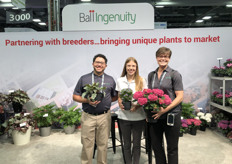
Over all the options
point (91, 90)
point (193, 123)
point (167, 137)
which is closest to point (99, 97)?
point (91, 90)

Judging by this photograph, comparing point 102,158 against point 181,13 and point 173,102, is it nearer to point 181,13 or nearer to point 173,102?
point 173,102

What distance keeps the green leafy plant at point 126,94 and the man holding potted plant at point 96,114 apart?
210mm

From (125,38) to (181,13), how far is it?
6.74 m

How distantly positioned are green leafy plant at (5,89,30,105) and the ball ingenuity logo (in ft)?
6.64

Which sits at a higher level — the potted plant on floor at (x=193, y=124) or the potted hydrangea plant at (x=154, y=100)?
the potted hydrangea plant at (x=154, y=100)

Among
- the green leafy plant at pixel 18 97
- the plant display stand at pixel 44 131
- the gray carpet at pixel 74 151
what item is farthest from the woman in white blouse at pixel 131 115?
the green leafy plant at pixel 18 97

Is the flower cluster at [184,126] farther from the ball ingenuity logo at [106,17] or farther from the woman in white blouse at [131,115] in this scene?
the ball ingenuity logo at [106,17]

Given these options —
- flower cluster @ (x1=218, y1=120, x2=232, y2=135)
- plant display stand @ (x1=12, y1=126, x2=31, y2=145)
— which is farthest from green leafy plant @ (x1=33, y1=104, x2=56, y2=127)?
flower cluster @ (x1=218, y1=120, x2=232, y2=135)

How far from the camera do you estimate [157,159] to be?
2.30 meters

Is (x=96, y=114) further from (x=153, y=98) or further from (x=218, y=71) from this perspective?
(x=218, y=71)

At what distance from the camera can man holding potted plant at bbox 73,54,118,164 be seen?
7.53ft

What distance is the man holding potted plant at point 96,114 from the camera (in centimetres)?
229

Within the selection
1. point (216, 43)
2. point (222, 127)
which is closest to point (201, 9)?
point (216, 43)

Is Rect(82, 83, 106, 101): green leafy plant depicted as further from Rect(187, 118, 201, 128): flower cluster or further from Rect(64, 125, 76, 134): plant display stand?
Rect(187, 118, 201, 128): flower cluster
